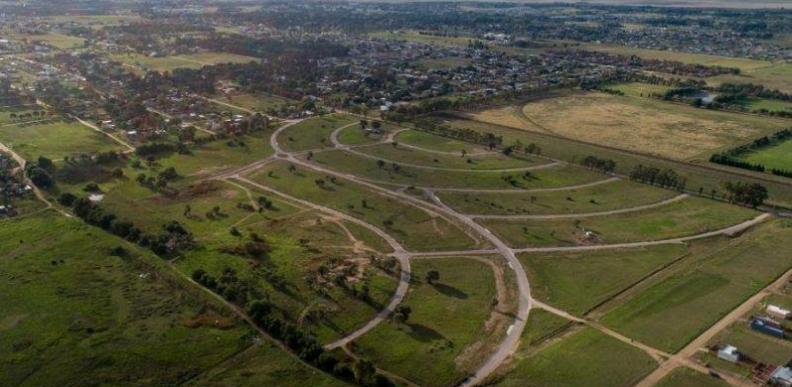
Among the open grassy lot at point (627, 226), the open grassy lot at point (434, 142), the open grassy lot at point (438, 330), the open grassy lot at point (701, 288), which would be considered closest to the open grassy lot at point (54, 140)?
the open grassy lot at point (434, 142)

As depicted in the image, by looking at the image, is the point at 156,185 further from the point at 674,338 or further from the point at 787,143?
the point at 787,143

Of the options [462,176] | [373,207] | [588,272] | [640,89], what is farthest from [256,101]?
[588,272]

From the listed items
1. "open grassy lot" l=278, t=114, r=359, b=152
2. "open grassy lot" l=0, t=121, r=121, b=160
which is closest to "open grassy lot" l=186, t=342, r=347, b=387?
"open grassy lot" l=278, t=114, r=359, b=152

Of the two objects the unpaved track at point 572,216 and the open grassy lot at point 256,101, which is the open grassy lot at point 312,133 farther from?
the unpaved track at point 572,216

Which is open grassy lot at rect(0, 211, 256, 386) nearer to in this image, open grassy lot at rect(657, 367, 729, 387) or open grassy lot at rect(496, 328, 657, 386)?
open grassy lot at rect(496, 328, 657, 386)

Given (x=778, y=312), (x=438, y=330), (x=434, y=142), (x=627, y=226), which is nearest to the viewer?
(x=438, y=330)

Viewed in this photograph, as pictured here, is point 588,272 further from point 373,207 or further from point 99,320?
point 99,320
